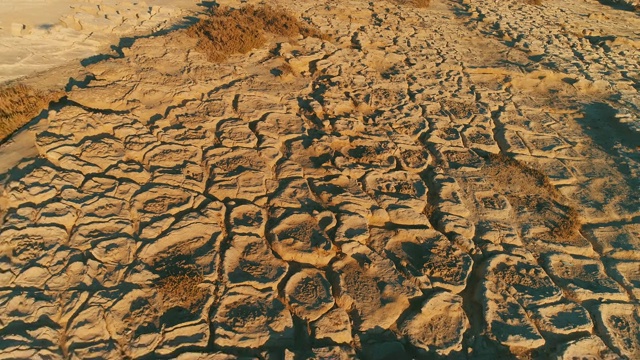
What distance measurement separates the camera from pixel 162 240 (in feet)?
12.3

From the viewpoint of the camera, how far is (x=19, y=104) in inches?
199

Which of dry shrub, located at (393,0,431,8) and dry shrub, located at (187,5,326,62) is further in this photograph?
dry shrub, located at (393,0,431,8)

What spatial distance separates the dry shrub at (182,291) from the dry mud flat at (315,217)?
0.05 feet

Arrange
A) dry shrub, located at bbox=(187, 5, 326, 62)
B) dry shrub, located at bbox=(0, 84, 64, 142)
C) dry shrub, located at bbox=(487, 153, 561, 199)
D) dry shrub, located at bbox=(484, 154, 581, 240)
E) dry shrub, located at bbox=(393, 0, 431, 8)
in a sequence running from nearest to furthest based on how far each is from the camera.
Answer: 1. dry shrub, located at bbox=(484, 154, 581, 240)
2. dry shrub, located at bbox=(0, 84, 64, 142)
3. dry shrub, located at bbox=(487, 153, 561, 199)
4. dry shrub, located at bbox=(187, 5, 326, 62)
5. dry shrub, located at bbox=(393, 0, 431, 8)

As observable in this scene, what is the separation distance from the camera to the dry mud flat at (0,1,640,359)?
3.26m

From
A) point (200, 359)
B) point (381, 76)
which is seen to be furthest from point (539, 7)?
point (200, 359)

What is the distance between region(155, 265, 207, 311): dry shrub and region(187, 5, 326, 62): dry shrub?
166 inches

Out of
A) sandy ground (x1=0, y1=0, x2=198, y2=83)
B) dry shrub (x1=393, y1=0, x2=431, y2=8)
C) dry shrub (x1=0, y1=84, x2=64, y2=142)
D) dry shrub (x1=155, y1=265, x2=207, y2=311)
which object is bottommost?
dry shrub (x1=155, y1=265, x2=207, y2=311)

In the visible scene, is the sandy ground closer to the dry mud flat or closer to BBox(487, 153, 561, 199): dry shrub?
the dry mud flat

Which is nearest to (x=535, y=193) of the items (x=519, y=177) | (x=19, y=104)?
(x=519, y=177)

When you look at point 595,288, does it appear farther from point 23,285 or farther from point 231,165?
point 23,285

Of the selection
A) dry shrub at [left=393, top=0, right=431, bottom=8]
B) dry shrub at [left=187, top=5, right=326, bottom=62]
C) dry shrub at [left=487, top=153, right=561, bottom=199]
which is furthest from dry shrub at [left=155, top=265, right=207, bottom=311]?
dry shrub at [left=393, top=0, right=431, bottom=8]

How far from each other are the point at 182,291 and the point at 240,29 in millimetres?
5442

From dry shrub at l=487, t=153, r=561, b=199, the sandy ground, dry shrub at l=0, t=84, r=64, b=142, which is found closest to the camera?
dry shrub at l=0, t=84, r=64, b=142
